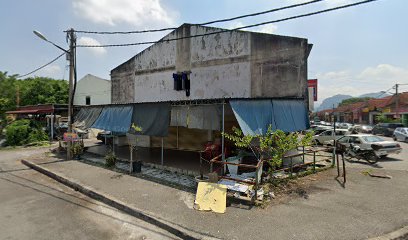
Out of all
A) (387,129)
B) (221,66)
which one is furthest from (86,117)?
(387,129)

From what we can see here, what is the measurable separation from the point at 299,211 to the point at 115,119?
9.28 m

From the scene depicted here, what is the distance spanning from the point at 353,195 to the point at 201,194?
4.79m

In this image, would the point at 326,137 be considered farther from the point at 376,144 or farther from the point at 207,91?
the point at 207,91

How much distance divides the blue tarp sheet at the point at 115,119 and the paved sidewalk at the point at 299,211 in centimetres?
295

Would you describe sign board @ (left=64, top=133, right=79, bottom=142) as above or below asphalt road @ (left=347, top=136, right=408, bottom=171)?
above

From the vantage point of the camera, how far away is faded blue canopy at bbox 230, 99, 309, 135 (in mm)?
8352

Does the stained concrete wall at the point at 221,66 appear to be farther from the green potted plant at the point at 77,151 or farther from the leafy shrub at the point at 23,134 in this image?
the leafy shrub at the point at 23,134

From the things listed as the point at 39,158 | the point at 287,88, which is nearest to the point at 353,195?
the point at 287,88

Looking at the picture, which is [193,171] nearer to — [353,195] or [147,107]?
[147,107]

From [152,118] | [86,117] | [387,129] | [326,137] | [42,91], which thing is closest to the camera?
[152,118]

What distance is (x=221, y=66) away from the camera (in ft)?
48.8

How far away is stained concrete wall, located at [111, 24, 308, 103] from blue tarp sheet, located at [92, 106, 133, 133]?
5.01m

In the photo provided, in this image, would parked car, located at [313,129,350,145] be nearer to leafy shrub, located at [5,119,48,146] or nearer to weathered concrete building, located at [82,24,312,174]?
weathered concrete building, located at [82,24,312,174]

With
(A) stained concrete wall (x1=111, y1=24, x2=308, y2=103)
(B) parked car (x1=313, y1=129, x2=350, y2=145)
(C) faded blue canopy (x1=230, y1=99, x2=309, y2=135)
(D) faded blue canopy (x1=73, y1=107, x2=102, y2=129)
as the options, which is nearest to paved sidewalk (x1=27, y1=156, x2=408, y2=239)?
(C) faded blue canopy (x1=230, y1=99, x2=309, y2=135)
